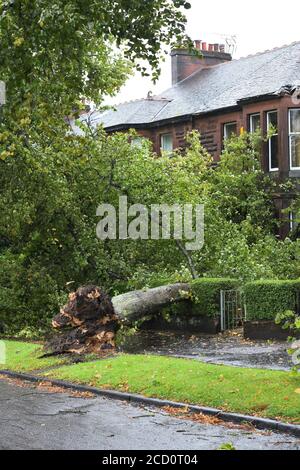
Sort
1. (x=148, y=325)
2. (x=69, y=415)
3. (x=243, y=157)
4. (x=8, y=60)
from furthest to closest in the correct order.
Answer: (x=243, y=157) < (x=148, y=325) < (x=8, y=60) < (x=69, y=415)

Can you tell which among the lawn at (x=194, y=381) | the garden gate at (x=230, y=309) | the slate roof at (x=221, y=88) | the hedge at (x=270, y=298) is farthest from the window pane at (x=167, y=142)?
the lawn at (x=194, y=381)

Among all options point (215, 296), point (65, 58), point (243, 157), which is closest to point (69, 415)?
point (65, 58)

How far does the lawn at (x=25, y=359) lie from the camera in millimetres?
14953

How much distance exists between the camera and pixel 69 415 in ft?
33.8

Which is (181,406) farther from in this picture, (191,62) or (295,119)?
(191,62)

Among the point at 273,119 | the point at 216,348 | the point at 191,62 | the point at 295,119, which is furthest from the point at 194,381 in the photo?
the point at 191,62

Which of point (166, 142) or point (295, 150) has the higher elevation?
point (166, 142)

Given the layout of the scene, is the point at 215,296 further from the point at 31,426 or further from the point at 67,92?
the point at 31,426

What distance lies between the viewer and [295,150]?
2903 centimetres

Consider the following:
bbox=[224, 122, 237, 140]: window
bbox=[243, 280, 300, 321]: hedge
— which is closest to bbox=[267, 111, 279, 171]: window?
bbox=[224, 122, 237, 140]: window

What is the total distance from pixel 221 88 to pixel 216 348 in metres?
21.5

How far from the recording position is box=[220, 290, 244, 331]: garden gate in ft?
60.6

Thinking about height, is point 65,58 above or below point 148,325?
above
